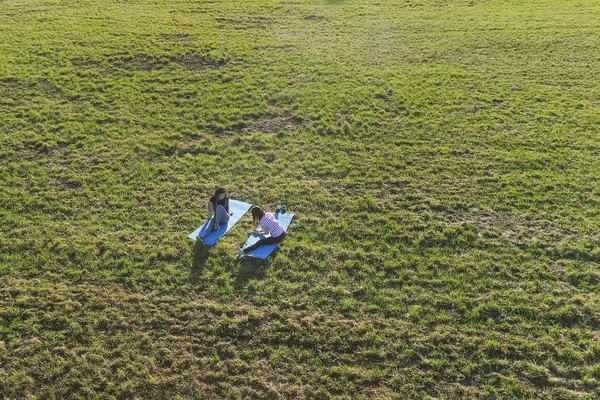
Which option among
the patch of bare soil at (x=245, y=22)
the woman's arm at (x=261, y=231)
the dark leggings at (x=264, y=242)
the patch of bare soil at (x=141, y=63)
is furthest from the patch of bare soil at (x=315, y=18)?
the dark leggings at (x=264, y=242)

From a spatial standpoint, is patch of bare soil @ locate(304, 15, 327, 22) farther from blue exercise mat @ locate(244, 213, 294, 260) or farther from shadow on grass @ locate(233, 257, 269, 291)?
shadow on grass @ locate(233, 257, 269, 291)

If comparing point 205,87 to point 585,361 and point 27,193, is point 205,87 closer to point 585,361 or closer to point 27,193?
point 27,193

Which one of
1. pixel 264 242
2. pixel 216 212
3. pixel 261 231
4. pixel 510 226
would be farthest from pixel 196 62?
pixel 510 226

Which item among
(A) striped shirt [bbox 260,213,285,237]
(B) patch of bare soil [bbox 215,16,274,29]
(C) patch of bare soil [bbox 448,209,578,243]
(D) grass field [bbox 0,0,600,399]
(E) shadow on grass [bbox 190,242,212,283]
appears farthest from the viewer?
(B) patch of bare soil [bbox 215,16,274,29]

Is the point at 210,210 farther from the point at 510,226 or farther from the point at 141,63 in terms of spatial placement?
the point at 141,63

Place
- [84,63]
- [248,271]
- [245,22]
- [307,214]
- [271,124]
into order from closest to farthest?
[248,271] < [307,214] < [271,124] < [84,63] < [245,22]

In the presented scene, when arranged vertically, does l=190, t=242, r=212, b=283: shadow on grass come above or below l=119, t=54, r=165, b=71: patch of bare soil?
below

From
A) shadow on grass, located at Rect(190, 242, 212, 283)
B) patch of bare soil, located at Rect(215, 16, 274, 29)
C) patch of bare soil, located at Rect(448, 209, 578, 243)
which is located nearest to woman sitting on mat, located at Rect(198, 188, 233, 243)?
shadow on grass, located at Rect(190, 242, 212, 283)

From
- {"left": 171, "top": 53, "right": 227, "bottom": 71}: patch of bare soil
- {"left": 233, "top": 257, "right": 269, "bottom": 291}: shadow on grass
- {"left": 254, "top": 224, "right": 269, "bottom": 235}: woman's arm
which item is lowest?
{"left": 233, "top": 257, "right": 269, "bottom": 291}: shadow on grass
